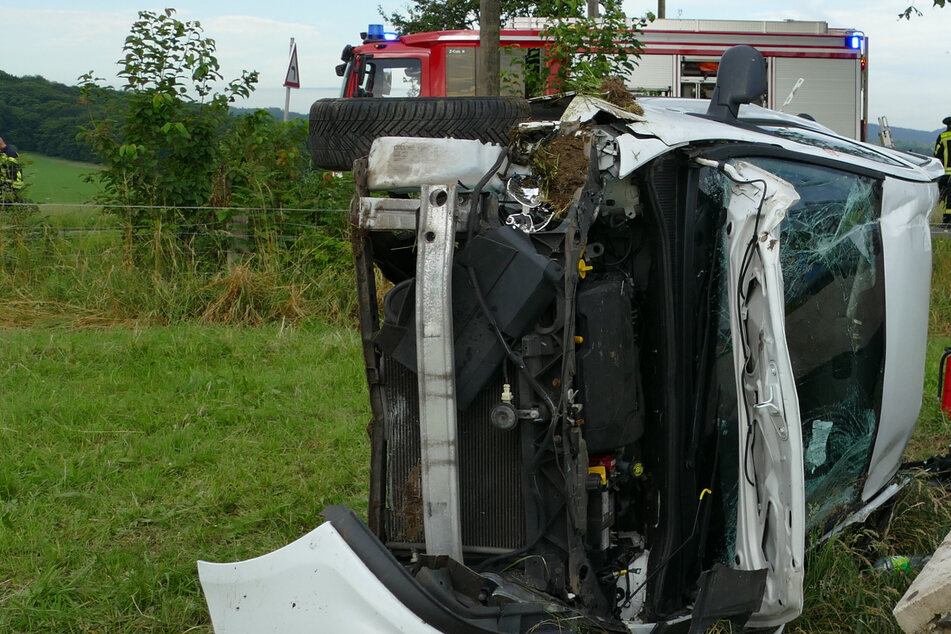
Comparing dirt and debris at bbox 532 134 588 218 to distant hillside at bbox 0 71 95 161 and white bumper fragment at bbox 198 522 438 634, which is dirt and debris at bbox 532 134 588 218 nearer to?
white bumper fragment at bbox 198 522 438 634

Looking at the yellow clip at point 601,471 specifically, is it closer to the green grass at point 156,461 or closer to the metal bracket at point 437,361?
the metal bracket at point 437,361

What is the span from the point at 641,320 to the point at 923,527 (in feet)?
5.67

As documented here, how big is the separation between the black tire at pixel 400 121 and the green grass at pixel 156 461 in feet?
4.72

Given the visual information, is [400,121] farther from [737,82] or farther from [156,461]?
[156,461]

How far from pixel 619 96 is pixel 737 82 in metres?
0.55

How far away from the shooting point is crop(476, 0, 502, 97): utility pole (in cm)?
749

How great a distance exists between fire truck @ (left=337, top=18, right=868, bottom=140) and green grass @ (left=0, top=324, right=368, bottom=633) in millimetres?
6410

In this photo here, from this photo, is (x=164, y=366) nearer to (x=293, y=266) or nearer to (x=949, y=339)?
(x=293, y=266)

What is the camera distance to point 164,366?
607 centimetres

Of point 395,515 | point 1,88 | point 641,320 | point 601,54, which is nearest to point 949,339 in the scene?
point 601,54

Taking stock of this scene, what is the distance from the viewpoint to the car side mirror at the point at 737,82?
317cm

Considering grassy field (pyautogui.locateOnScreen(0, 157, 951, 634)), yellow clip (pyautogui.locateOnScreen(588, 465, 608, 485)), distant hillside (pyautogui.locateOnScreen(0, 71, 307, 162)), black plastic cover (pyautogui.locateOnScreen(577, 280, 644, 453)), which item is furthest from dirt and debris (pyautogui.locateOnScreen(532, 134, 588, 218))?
distant hillside (pyautogui.locateOnScreen(0, 71, 307, 162))

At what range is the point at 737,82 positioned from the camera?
3209 mm

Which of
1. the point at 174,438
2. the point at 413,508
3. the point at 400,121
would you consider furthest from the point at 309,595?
the point at 174,438
